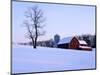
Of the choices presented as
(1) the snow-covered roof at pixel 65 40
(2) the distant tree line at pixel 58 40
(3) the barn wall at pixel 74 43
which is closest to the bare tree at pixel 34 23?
(2) the distant tree line at pixel 58 40

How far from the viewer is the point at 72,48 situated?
3010 mm

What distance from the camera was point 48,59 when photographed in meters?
2.88

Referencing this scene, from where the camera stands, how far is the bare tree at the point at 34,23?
280 centimetres

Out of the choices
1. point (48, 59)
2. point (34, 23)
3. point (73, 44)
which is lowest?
point (48, 59)

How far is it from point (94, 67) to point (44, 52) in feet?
2.35

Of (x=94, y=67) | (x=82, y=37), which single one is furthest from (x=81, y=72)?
(x=82, y=37)

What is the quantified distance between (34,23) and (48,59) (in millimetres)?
461

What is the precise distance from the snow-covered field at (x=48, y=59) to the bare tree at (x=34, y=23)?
0.45 feet

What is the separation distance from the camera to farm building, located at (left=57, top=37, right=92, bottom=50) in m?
2.96

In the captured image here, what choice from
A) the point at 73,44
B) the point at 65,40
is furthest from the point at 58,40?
the point at 73,44

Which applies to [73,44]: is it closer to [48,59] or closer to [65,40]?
[65,40]

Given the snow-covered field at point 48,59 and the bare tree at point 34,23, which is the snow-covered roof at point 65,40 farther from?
the bare tree at point 34,23

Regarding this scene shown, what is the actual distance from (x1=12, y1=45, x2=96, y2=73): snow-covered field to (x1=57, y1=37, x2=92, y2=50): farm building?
0.05 metres

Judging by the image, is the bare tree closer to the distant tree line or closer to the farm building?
the distant tree line
